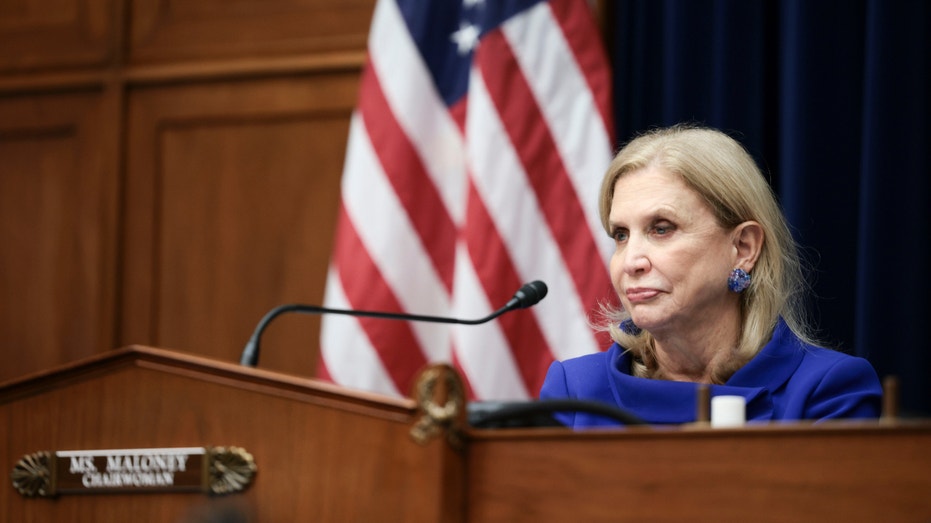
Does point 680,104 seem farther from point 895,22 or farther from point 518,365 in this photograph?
point 518,365

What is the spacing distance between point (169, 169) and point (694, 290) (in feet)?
7.72

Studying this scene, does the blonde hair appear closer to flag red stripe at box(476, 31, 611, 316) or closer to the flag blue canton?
flag red stripe at box(476, 31, 611, 316)

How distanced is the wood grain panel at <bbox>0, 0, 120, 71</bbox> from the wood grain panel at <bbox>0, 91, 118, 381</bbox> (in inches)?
4.8

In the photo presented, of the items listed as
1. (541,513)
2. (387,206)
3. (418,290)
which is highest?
(387,206)

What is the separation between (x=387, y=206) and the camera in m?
3.58

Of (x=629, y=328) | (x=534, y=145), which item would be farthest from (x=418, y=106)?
(x=629, y=328)

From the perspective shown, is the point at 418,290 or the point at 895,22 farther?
the point at 418,290

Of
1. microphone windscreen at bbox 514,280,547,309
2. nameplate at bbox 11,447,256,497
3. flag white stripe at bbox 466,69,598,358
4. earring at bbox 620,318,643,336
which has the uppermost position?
flag white stripe at bbox 466,69,598,358

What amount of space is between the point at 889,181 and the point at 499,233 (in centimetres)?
102

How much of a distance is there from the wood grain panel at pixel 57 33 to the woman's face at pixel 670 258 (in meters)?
2.46

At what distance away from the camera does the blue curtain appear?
127 inches

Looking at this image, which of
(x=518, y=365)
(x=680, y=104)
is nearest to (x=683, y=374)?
(x=518, y=365)

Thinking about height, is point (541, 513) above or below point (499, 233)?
below

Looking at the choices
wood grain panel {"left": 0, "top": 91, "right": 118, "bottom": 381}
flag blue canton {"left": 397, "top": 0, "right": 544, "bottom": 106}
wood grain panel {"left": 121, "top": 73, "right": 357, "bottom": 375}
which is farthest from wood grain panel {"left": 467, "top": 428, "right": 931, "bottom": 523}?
wood grain panel {"left": 0, "top": 91, "right": 118, "bottom": 381}
